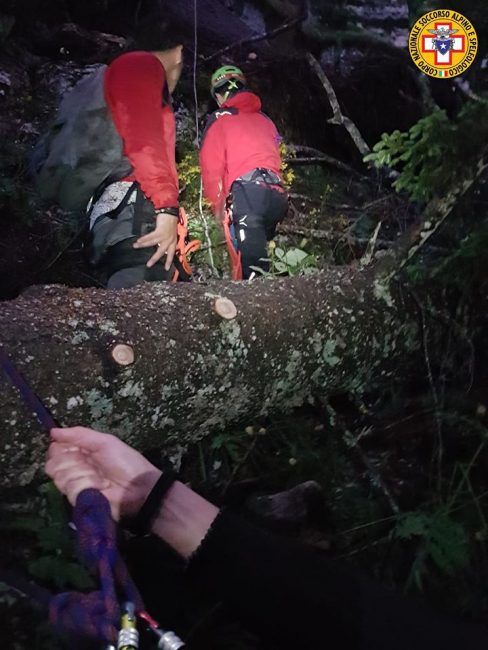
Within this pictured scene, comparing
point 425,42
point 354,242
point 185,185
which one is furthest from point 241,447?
point 425,42

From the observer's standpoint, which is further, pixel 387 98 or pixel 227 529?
pixel 387 98

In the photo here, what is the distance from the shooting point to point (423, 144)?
2.67m

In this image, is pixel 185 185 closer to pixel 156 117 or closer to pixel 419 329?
pixel 156 117

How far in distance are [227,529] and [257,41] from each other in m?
6.42

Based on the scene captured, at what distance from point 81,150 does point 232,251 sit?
4.87 feet

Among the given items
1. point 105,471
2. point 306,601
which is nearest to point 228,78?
point 105,471

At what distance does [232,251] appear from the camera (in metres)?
4.20

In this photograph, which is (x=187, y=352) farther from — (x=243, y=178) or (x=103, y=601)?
(x=243, y=178)

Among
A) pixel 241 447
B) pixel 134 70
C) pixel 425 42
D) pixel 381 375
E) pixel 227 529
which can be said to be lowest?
pixel 241 447

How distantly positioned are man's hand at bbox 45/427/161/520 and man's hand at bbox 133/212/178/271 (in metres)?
1.75

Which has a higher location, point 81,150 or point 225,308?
point 81,150

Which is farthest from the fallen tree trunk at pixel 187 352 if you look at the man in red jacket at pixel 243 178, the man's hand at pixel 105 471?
the man in red jacket at pixel 243 178

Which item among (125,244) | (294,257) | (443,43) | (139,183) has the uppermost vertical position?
(443,43)

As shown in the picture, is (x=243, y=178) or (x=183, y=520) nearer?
(x=183, y=520)
